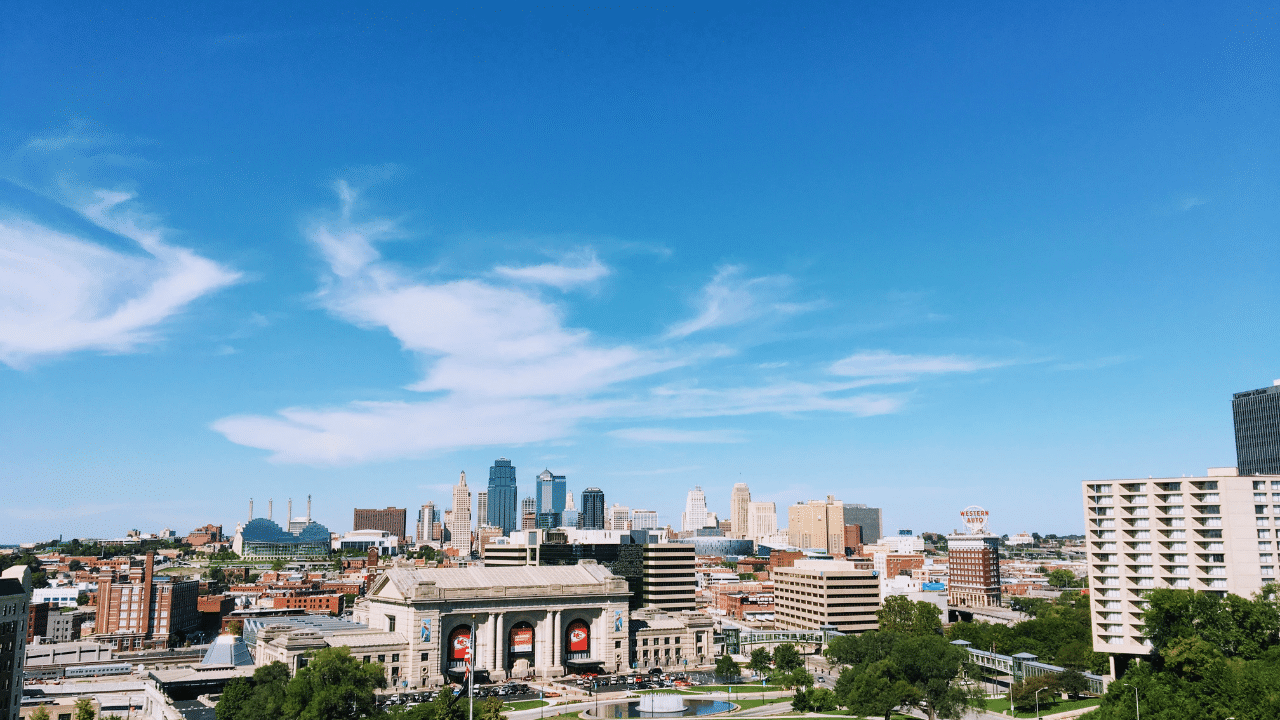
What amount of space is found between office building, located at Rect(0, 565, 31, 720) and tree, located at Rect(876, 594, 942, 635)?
14171cm

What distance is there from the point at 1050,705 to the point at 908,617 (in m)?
65.2

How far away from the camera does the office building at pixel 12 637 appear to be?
4385 inches

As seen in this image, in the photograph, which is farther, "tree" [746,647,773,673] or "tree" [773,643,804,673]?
"tree" [746,647,773,673]

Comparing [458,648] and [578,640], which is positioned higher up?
[458,648]

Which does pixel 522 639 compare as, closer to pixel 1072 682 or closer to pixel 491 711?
pixel 491 711

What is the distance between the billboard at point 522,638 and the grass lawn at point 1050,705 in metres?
73.2

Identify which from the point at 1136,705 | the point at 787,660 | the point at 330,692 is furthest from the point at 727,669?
the point at 330,692

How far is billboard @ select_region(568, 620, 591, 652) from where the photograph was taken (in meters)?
162

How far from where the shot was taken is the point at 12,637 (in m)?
114

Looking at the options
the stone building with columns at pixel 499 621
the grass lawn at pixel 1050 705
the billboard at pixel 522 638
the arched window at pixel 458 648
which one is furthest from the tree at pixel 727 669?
the arched window at pixel 458 648

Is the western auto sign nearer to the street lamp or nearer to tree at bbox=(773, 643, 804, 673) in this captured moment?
tree at bbox=(773, 643, 804, 673)

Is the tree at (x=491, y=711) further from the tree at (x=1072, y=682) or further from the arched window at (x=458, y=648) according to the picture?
the tree at (x=1072, y=682)

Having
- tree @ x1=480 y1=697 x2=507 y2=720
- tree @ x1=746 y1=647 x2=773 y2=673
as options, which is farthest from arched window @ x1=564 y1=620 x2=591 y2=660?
tree @ x1=480 y1=697 x2=507 y2=720

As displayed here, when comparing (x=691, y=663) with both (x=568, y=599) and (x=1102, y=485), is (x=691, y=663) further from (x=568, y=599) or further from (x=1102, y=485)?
(x=1102, y=485)
